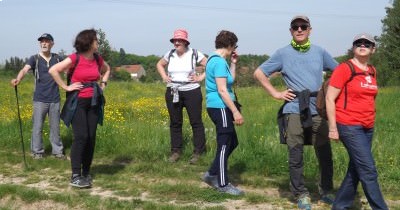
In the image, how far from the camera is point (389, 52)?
43.6 metres

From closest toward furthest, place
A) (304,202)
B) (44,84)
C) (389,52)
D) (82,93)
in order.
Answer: (304,202) → (82,93) → (44,84) → (389,52)

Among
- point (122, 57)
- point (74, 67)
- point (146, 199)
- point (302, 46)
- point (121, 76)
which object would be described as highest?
point (302, 46)

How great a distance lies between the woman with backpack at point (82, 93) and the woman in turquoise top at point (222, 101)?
1387 millimetres

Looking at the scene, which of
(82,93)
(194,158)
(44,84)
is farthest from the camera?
(44,84)

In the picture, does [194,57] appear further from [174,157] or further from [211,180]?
[211,180]

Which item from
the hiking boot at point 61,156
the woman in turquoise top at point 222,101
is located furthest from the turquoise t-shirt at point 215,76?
the hiking boot at point 61,156

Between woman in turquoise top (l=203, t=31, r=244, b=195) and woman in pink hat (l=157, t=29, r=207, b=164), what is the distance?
1488mm

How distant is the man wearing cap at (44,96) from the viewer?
24.4 ft

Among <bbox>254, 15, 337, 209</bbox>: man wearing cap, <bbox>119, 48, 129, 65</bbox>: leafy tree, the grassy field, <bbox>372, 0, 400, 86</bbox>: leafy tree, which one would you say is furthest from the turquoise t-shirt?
<bbox>119, 48, 129, 65</bbox>: leafy tree

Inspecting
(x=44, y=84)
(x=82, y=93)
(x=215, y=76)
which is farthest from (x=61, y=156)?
(x=215, y=76)

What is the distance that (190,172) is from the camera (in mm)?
6387

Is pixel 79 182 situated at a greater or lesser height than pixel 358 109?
lesser

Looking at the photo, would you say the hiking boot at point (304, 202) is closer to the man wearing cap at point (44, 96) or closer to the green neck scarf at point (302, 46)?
the green neck scarf at point (302, 46)

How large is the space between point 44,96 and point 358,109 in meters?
4.85
